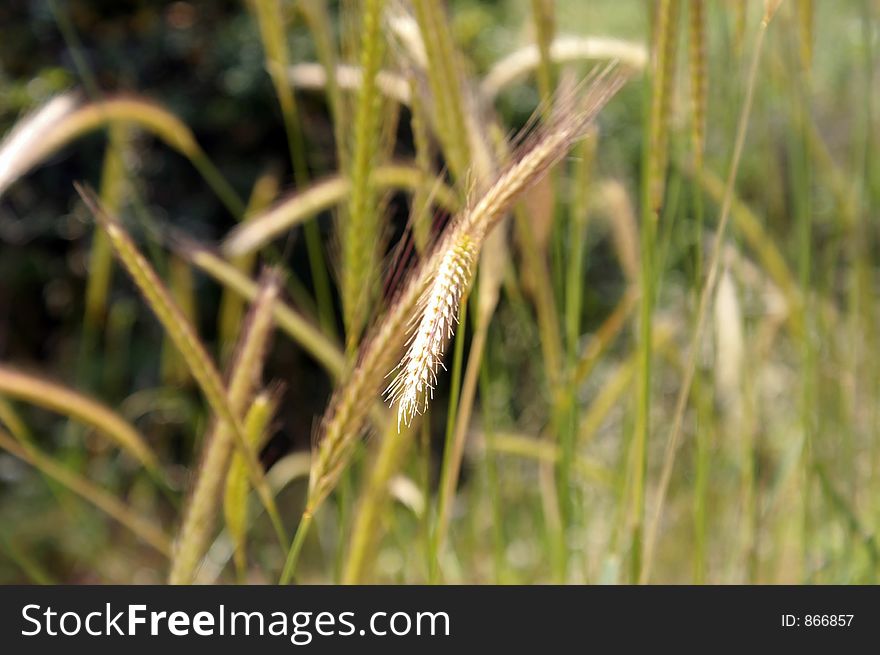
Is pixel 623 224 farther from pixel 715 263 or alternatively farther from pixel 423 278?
pixel 423 278

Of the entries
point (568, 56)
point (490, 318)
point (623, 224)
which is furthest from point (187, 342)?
point (623, 224)

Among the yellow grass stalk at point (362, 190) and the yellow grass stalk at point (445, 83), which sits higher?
the yellow grass stalk at point (445, 83)

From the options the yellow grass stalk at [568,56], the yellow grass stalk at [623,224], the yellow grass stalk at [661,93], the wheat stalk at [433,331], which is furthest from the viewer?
the yellow grass stalk at [623,224]

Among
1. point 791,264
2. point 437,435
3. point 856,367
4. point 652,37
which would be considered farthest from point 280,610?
point 437,435

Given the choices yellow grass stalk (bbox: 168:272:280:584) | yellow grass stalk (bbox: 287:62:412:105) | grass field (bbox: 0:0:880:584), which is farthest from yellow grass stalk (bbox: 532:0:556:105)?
yellow grass stalk (bbox: 168:272:280:584)

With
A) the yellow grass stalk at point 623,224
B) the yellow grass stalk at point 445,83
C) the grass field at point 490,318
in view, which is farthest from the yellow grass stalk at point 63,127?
the yellow grass stalk at point 623,224

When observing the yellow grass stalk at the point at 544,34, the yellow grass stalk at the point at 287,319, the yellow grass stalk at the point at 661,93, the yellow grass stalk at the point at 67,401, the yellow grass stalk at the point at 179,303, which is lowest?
the yellow grass stalk at the point at 67,401

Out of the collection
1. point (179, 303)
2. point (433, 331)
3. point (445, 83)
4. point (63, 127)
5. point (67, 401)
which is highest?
point (179, 303)

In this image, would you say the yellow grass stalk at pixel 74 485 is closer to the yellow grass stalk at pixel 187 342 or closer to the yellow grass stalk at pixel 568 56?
the yellow grass stalk at pixel 187 342

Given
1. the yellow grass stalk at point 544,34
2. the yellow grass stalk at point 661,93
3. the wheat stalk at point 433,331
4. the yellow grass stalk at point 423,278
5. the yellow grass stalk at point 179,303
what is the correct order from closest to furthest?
the wheat stalk at point 433,331 < the yellow grass stalk at point 423,278 < the yellow grass stalk at point 661,93 < the yellow grass stalk at point 544,34 < the yellow grass stalk at point 179,303

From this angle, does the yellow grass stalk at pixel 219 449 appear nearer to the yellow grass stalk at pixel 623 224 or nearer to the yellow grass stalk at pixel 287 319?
the yellow grass stalk at pixel 287 319

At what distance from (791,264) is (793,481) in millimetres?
945

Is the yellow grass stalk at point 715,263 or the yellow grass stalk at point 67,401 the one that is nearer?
the yellow grass stalk at point 715,263

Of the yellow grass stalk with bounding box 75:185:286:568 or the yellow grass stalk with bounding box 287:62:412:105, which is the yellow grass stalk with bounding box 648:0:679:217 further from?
the yellow grass stalk with bounding box 75:185:286:568
